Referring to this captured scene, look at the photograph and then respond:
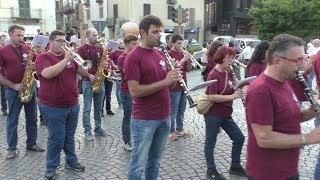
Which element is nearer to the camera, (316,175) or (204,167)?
(316,175)

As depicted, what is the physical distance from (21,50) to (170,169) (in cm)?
291

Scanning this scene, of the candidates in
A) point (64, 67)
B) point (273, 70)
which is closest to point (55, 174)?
point (64, 67)

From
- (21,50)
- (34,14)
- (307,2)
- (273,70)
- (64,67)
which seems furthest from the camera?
(34,14)

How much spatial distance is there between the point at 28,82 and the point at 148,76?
108 inches

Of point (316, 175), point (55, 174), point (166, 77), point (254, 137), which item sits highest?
point (166, 77)

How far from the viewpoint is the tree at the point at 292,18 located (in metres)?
23.4

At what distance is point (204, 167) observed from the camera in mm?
5230

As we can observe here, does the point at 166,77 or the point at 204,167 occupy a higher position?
the point at 166,77

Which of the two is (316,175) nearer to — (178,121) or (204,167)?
(204,167)

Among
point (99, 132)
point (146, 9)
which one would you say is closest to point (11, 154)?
point (99, 132)

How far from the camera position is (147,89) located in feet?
12.0

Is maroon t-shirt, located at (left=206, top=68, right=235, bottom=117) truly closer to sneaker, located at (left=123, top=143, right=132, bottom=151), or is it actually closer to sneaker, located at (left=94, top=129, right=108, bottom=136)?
sneaker, located at (left=123, top=143, right=132, bottom=151)

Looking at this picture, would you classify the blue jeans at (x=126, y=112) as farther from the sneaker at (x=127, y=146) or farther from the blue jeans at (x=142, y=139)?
the blue jeans at (x=142, y=139)

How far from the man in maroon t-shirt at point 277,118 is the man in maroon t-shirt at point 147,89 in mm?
1199
